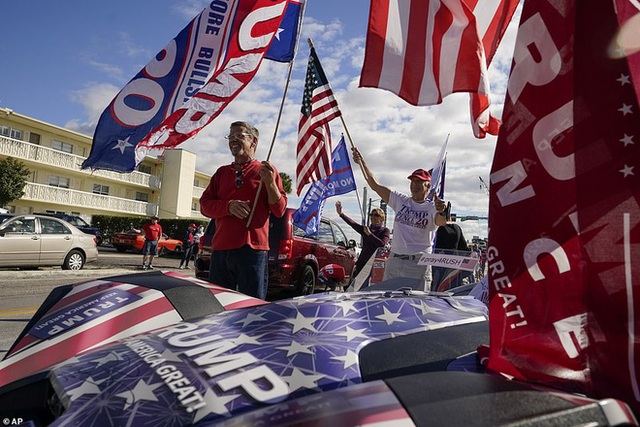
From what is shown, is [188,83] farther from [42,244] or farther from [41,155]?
[41,155]

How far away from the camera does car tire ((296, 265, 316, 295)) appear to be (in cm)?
950

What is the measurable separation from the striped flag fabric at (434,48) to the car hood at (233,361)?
1.67m

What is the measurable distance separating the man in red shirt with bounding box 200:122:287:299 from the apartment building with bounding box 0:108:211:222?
1183 inches

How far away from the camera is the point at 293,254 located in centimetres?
918

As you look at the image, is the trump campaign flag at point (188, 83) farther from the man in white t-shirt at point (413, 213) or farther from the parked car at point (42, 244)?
the parked car at point (42, 244)

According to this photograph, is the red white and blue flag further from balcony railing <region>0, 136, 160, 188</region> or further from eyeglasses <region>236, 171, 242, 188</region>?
balcony railing <region>0, 136, 160, 188</region>

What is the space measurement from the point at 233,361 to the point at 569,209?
0.88 m

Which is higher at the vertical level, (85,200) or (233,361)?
(85,200)

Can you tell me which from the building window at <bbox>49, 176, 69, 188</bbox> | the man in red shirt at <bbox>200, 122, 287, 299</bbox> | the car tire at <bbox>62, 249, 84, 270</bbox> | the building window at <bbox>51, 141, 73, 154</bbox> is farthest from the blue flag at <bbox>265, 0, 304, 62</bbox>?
the building window at <bbox>49, 176, 69, 188</bbox>

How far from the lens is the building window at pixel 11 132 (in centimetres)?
3225

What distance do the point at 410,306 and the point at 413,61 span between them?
1.95 metres

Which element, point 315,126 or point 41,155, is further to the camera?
point 41,155

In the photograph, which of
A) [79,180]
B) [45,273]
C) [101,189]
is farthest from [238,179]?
[101,189]

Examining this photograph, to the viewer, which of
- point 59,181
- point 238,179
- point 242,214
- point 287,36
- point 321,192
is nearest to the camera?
point 242,214
